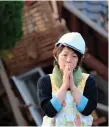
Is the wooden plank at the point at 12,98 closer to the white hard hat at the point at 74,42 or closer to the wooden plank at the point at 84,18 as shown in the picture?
the wooden plank at the point at 84,18

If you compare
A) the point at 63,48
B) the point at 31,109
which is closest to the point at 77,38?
the point at 63,48

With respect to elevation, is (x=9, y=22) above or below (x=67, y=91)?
below

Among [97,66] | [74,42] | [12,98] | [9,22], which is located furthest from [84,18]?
[74,42]

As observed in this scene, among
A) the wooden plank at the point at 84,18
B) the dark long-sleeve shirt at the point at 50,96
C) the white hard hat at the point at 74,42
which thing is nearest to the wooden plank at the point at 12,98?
the wooden plank at the point at 84,18

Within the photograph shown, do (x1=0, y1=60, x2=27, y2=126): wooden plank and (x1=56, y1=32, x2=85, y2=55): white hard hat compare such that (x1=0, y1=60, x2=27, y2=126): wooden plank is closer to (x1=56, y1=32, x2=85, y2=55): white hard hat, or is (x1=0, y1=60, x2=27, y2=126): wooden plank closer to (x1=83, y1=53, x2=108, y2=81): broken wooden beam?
(x1=83, y1=53, x2=108, y2=81): broken wooden beam

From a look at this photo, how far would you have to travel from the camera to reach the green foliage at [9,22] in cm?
525

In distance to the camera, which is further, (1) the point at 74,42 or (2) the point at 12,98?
(2) the point at 12,98

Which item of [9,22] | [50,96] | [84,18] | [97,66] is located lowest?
[97,66]

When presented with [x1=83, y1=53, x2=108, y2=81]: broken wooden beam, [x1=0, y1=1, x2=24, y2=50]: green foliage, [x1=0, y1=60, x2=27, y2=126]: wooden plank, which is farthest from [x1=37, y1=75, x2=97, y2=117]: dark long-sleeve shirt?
[x1=83, y1=53, x2=108, y2=81]: broken wooden beam

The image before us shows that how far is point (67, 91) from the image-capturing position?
2.85 metres

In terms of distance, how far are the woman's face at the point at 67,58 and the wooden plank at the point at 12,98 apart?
3.68 m

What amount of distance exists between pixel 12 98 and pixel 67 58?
391 cm

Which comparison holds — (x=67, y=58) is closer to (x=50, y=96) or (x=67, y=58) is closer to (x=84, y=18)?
(x=50, y=96)

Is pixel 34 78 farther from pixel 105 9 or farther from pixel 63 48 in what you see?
pixel 63 48
